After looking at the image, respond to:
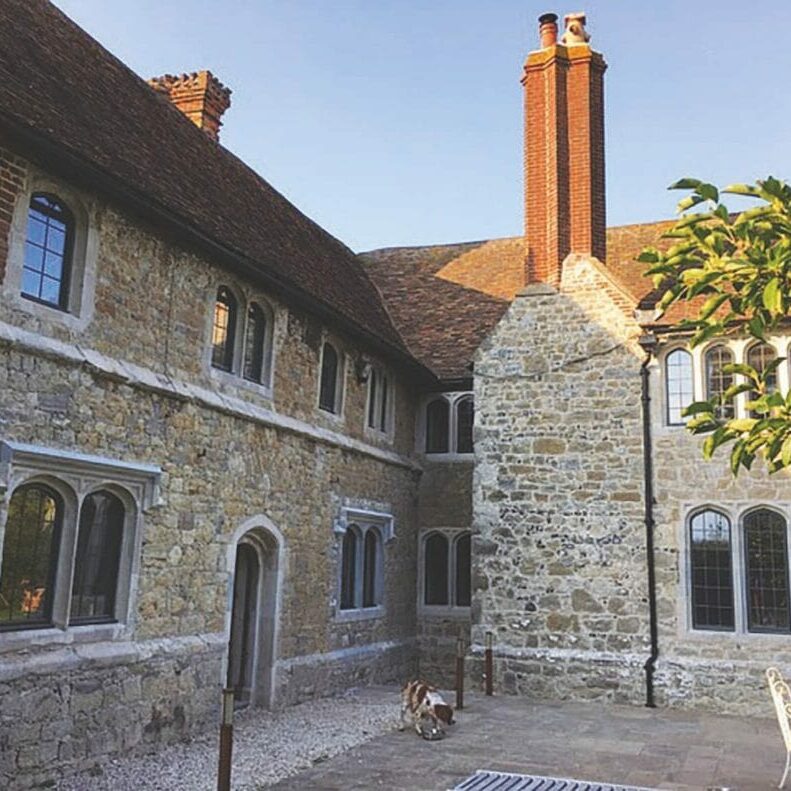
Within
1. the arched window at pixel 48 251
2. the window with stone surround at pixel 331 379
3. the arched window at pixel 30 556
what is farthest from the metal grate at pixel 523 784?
the window with stone surround at pixel 331 379

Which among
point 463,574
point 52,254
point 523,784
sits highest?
point 52,254

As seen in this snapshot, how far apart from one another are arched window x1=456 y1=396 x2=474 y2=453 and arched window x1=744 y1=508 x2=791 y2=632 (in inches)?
223

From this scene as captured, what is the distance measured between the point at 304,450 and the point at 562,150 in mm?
7256

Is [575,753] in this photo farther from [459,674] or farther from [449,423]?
[449,423]

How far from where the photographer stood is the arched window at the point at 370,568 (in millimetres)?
14906

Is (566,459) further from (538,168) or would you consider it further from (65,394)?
(65,394)

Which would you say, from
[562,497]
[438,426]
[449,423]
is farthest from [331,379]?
[562,497]

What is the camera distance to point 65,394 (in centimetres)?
827

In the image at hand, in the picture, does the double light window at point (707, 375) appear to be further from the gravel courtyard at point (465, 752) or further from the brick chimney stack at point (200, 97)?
the brick chimney stack at point (200, 97)

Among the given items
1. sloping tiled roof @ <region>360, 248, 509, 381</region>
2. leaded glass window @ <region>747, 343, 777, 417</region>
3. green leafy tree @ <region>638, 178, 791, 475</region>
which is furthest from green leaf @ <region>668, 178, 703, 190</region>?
sloping tiled roof @ <region>360, 248, 509, 381</region>

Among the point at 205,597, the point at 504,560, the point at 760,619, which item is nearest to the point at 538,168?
the point at 504,560

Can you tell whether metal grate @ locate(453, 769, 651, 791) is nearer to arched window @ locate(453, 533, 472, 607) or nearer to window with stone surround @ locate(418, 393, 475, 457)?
arched window @ locate(453, 533, 472, 607)

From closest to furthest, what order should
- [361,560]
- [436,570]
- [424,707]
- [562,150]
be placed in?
[424,707] → [361,560] → [562,150] → [436,570]

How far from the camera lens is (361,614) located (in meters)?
14.3
